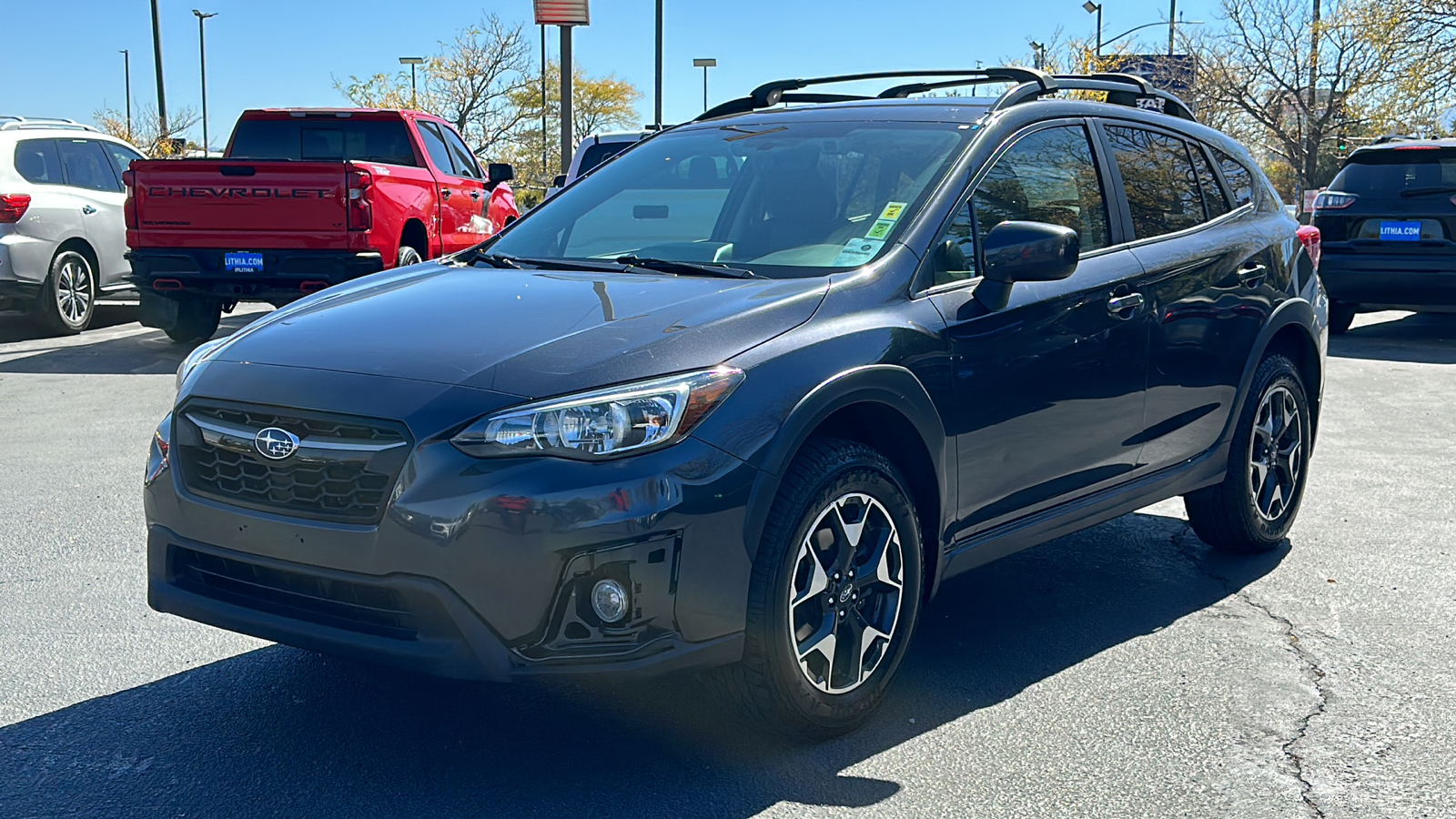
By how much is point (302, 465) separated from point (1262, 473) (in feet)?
12.4

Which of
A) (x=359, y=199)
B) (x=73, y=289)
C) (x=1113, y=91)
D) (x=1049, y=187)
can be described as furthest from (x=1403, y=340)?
(x=73, y=289)

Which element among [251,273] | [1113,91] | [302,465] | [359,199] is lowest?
[251,273]

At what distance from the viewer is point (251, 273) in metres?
10.6

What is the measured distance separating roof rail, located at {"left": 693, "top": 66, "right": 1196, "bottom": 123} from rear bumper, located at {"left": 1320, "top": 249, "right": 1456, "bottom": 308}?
294 inches

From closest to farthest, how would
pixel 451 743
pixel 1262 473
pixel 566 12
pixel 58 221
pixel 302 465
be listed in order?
pixel 302 465 < pixel 451 743 < pixel 1262 473 < pixel 58 221 < pixel 566 12

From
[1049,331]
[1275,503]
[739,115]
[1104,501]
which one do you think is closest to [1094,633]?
[1104,501]

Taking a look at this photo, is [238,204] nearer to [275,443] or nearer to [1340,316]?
[275,443]

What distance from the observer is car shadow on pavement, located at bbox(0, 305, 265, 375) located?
10.8 metres

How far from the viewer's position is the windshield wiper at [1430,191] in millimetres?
12328

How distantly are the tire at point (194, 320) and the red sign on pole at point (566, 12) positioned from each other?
7453 mm

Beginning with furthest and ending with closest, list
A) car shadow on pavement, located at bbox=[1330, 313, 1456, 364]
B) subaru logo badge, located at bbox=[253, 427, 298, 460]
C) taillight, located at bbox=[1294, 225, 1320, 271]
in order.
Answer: car shadow on pavement, located at bbox=[1330, 313, 1456, 364] < taillight, located at bbox=[1294, 225, 1320, 271] < subaru logo badge, located at bbox=[253, 427, 298, 460]

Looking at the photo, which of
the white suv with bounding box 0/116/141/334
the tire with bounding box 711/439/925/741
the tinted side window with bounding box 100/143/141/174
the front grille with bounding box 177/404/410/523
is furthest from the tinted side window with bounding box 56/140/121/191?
the tire with bounding box 711/439/925/741

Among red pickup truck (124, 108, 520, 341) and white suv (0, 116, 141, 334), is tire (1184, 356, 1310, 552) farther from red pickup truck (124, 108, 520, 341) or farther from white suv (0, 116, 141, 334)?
white suv (0, 116, 141, 334)

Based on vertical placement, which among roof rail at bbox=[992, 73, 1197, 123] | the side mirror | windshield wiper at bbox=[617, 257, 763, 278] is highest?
roof rail at bbox=[992, 73, 1197, 123]
